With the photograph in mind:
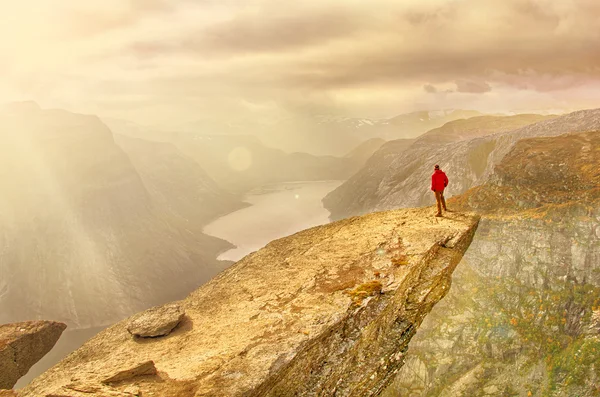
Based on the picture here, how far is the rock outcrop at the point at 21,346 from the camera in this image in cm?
2286

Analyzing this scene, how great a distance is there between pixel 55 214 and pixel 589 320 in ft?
724

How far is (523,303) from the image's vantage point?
3412cm

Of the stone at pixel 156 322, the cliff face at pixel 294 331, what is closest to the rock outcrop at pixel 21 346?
the cliff face at pixel 294 331

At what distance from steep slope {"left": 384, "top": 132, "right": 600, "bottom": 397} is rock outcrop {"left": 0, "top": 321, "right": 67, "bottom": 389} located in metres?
30.6

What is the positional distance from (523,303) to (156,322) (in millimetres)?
33765

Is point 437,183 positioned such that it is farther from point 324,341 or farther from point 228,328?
point 228,328

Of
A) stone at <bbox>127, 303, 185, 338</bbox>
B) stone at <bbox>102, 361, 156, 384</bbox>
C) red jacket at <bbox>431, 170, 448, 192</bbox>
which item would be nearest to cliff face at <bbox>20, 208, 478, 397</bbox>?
stone at <bbox>102, 361, 156, 384</bbox>

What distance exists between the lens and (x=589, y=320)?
101 ft

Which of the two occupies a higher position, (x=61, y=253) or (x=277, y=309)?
(x=277, y=309)

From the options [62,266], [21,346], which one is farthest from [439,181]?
[62,266]

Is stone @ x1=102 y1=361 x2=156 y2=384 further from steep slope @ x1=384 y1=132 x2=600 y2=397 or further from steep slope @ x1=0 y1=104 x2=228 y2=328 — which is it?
steep slope @ x1=0 y1=104 x2=228 y2=328

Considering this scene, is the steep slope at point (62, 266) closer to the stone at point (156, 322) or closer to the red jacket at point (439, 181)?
the stone at point (156, 322)

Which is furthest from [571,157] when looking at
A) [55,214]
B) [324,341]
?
[55,214]

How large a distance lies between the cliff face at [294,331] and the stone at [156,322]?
0.33 meters
